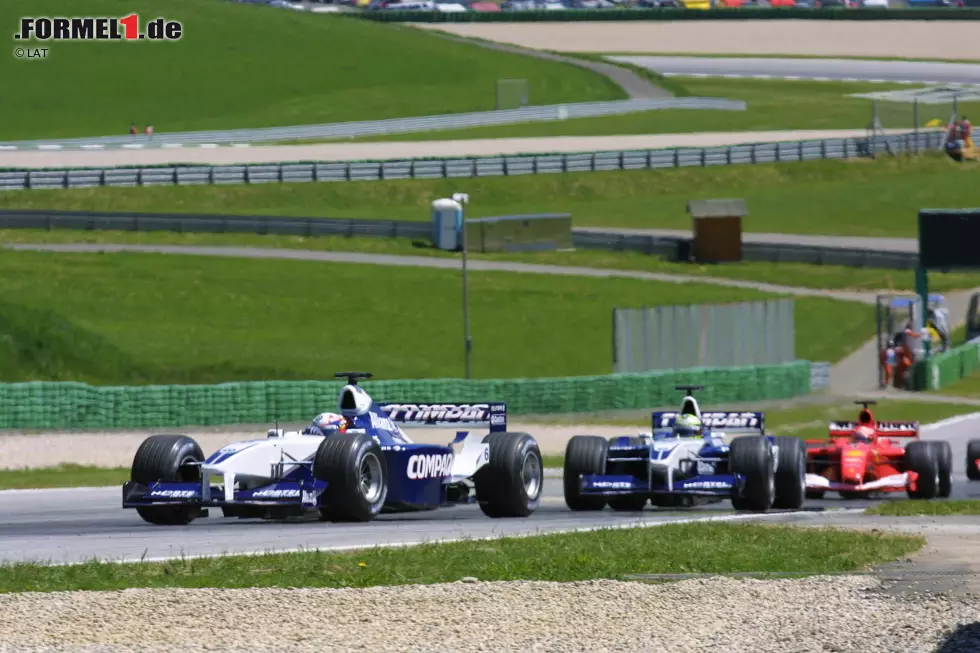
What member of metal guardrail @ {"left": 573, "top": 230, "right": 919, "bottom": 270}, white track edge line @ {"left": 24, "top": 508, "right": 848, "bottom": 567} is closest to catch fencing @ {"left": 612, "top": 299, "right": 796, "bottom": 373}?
metal guardrail @ {"left": 573, "top": 230, "right": 919, "bottom": 270}

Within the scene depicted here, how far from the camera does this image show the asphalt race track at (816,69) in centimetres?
11812

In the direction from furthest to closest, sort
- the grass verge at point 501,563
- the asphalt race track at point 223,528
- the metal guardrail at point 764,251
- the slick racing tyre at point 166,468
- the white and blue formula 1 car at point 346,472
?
the metal guardrail at point 764,251 < the slick racing tyre at point 166,468 < the white and blue formula 1 car at point 346,472 < the asphalt race track at point 223,528 < the grass verge at point 501,563

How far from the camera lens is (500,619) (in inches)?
455

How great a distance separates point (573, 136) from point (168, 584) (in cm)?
7713

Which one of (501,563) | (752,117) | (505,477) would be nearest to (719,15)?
(752,117)

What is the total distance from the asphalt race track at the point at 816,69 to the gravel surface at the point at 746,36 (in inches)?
109

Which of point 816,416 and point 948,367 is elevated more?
point 948,367

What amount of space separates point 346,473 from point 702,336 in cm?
2471

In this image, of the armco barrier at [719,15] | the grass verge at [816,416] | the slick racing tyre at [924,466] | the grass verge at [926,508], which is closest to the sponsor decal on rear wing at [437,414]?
the grass verge at [926,508]

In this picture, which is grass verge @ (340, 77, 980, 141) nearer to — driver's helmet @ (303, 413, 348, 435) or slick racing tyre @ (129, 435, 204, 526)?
driver's helmet @ (303, 413, 348, 435)

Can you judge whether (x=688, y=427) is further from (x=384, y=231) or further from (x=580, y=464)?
(x=384, y=231)

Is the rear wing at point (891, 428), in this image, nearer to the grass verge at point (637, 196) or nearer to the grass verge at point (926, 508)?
the grass verge at point (926, 508)

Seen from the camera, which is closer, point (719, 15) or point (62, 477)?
point (62, 477)

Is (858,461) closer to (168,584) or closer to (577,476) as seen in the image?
(577,476)
